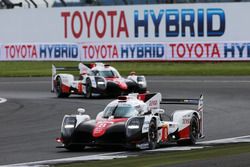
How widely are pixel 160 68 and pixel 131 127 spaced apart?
107 feet

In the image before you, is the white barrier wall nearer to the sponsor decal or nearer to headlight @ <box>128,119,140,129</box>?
the sponsor decal

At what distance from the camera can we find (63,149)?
17.7 metres

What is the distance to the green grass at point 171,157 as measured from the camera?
13797mm

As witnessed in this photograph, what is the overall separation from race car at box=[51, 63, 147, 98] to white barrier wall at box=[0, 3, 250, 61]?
669 inches

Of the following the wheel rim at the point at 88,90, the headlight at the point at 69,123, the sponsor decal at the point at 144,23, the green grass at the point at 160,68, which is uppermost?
the sponsor decal at the point at 144,23

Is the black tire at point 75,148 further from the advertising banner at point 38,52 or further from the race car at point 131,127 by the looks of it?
the advertising banner at point 38,52

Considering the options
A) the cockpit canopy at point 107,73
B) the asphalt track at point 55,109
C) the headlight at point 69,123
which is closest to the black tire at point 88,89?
the asphalt track at point 55,109

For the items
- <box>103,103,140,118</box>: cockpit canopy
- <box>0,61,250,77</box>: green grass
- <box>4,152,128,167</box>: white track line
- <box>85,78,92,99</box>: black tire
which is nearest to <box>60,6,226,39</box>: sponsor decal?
<box>0,61,250,77</box>: green grass

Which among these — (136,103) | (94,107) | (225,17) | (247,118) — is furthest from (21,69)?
(136,103)

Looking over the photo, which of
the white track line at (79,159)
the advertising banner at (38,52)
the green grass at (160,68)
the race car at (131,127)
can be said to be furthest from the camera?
the advertising banner at (38,52)

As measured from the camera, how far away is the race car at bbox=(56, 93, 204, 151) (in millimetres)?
17078

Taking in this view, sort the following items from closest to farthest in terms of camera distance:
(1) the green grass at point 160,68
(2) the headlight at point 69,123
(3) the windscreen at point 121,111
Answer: (2) the headlight at point 69,123, (3) the windscreen at point 121,111, (1) the green grass at point 160,68

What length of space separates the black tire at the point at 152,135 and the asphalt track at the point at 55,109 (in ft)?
3.05

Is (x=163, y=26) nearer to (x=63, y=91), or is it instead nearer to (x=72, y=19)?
(x=72, y=19)
